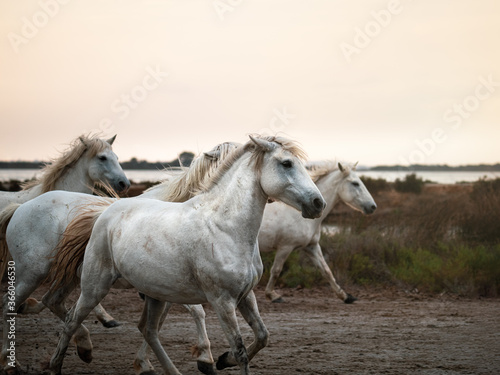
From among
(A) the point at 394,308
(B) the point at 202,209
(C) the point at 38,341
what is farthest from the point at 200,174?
(A) the point at 394,308

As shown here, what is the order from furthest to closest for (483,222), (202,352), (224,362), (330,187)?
(483,222), (330,187), (202,352), (224,362)

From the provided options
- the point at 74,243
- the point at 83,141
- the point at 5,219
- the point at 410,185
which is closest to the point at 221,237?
the point at 74,243

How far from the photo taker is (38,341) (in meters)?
7.00

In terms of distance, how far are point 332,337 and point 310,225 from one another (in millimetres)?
2918

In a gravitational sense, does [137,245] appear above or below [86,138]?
below

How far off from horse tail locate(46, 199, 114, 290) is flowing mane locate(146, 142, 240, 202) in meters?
0.70

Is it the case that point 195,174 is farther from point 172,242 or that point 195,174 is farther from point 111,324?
point 111,324

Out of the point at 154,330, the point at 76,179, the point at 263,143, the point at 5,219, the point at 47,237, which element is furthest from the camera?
the point at 76,179

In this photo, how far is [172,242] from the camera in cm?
469

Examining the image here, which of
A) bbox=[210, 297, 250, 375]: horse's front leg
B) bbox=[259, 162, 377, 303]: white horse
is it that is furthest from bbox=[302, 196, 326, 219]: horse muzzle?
bbox=[259, 162, 377, 303]: white horse

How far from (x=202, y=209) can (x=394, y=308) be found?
544 cm

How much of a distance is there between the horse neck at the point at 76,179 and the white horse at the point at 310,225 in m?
3.15

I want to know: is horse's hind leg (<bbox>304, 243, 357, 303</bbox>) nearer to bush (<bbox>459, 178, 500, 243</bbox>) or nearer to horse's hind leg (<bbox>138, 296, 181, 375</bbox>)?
horse's hind leg (<bbox>138, 296, 181, 375</bbox>)

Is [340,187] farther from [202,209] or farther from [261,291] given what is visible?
[202,209]
